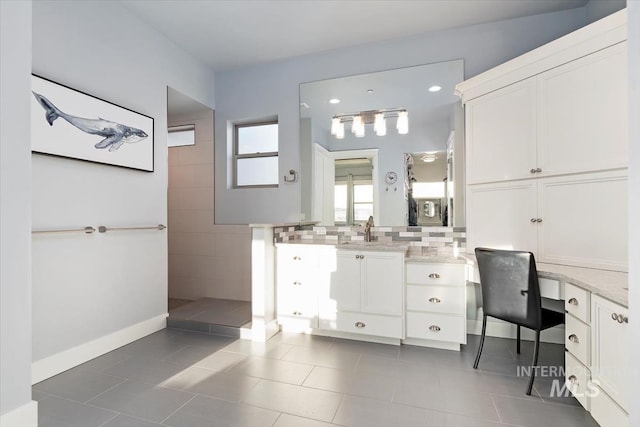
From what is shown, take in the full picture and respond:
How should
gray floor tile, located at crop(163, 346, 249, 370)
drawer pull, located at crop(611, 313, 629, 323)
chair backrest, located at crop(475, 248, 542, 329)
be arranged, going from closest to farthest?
drawer pull, located at crop(611, 313, 629, 323), chair backrest, located at crop(475, 248, 542, 329), gray floor tile, located at crop(163, 346, 249, 370)

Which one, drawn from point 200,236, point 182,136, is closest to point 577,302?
point 200,236

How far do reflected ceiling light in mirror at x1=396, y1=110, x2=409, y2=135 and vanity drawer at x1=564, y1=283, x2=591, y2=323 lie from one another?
6.19 feet

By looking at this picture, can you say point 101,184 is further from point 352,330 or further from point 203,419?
point 352,330

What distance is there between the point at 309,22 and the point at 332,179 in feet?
4.97

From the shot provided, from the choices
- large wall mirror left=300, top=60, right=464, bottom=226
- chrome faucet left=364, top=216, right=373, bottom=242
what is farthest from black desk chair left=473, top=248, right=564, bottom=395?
chrome faucet left=364, top=216, right=373, bottom=242

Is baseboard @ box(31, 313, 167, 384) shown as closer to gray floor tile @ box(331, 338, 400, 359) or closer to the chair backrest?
gray floor tile @ box(331, 338, 400, 359)

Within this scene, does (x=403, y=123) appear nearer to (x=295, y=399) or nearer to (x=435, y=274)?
(x=435, y=274)

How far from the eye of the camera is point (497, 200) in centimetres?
251

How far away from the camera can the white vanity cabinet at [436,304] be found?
2.45m

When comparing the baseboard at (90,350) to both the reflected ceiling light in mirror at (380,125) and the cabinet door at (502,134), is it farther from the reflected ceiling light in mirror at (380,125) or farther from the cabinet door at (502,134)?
the cabinet door at (502,134)

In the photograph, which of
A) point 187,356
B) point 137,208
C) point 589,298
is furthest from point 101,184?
point 589,298

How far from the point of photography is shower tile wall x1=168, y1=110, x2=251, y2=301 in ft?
12.3

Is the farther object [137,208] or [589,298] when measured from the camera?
[137,208]

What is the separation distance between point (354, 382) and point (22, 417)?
179cm
